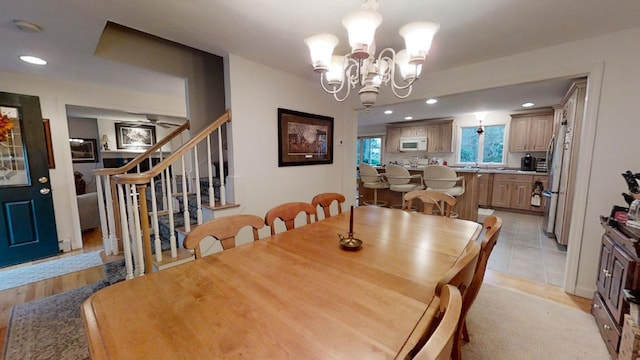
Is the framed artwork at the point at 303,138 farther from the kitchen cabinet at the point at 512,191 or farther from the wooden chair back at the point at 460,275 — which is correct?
the kitchen cabinet at the point at 512,191

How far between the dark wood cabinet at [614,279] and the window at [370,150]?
6.01 metres

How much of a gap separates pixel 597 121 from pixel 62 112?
5725 millimetres

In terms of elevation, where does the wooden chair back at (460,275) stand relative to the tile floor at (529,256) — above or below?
above

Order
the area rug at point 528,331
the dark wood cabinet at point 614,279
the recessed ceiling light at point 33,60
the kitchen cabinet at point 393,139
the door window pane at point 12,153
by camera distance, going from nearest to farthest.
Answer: the dark wood cabinet at point 614,279, the area rug at point 528,331, the recessed ceiling light at point 33,60, the door window pane at point 12,153, the kitchen cabinet at point 393,139

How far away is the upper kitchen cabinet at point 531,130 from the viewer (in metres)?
4.94

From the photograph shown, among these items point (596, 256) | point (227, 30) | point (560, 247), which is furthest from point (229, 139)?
point (560, 247)

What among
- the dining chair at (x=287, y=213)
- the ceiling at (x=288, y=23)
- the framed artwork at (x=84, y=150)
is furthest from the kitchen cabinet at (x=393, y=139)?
the framed artwork at (x=84, y=150)

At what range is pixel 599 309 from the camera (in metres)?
1.77

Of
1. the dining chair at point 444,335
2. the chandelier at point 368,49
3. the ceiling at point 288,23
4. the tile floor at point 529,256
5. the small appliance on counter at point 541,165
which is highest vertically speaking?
the ceiling at point 288,23

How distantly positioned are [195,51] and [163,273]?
2.62m

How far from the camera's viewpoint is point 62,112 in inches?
125

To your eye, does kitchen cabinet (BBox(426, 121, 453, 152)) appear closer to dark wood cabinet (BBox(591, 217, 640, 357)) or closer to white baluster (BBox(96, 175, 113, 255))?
dark wood cabinet (BBox(591, 217, 640, 357))

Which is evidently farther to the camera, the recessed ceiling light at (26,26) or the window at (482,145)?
the window at (482,145)

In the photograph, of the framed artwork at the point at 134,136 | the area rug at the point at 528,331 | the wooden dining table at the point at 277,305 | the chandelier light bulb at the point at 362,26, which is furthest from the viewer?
the framed artwork at the point at 134,136
